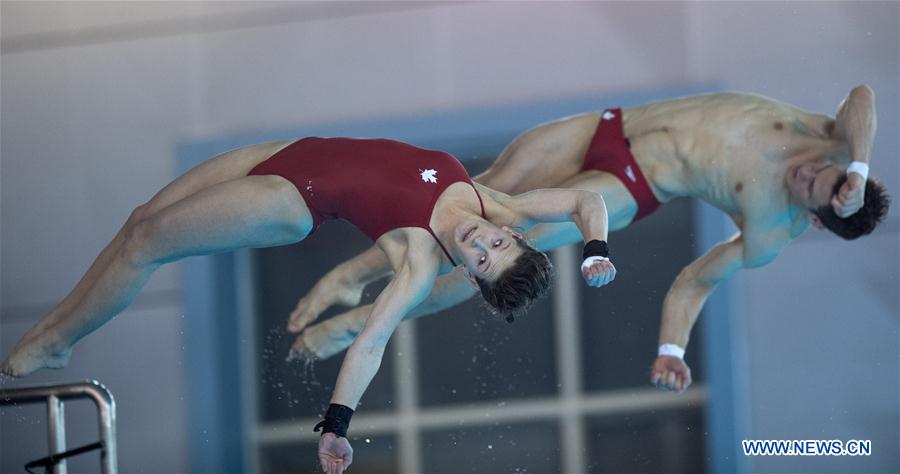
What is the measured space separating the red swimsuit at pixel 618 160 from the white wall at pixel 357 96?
3.97 ft

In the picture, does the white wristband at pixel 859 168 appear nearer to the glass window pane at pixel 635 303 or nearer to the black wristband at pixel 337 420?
the glass window pane at pixel 635 303

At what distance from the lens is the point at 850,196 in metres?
3.78

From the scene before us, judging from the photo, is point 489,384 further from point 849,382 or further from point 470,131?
point 849,382

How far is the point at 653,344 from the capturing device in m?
5.59

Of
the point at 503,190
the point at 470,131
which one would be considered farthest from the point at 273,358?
the point at 503,190

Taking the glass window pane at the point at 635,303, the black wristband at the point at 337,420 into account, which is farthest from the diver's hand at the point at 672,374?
the black wristband at the point at 337,420

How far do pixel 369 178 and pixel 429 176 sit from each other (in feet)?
0.74

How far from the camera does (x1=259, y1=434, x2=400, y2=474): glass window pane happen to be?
18.0 feet

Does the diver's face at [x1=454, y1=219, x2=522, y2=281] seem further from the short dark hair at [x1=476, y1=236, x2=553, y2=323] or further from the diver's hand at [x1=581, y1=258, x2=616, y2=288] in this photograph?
the diver's hand at [x1=581, y1=258, x2=616, y2=288]

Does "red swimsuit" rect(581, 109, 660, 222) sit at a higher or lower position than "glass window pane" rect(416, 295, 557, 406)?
higher

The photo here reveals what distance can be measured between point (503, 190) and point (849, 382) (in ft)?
7.19

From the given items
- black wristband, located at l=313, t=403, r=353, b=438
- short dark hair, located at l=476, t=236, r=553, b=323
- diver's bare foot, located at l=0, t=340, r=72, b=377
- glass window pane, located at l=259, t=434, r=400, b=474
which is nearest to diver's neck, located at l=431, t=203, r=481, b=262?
short dark hair, located at l=476, t=236, r=553, b=323

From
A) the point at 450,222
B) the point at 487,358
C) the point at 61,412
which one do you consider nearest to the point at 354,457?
the point at 487,358

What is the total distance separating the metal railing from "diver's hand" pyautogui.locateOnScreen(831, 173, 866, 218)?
267cm
